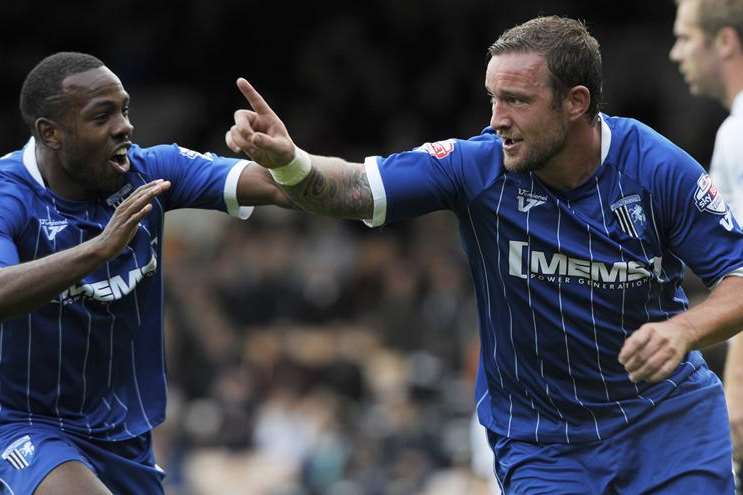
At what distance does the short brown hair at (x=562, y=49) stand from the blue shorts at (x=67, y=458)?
217cm

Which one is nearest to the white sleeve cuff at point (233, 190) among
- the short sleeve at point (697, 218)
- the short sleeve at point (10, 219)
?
the short sleeve at point (10, 219)

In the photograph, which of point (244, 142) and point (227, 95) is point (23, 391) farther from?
point (227, 95)

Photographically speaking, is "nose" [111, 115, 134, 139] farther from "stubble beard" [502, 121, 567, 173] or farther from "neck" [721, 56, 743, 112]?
"neck" [721, 56, 743, 112]

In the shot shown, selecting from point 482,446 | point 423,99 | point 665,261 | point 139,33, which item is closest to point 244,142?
point 665,261

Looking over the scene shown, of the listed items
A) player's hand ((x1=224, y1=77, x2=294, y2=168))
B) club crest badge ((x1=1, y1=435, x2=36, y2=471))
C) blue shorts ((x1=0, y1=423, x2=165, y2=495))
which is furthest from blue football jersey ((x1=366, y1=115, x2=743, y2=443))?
club crest badge ((x1=1, y1=435, x2=36, y2=471))

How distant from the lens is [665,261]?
17.4 feet

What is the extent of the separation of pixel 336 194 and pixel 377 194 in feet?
0.49

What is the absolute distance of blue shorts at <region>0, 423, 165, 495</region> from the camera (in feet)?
17.3

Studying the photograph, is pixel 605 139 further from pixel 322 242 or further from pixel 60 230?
pixel 322 242

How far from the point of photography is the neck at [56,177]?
553 centimetres

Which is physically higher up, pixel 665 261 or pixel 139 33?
pixel 139 33

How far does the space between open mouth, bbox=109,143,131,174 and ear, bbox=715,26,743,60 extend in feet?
8.84

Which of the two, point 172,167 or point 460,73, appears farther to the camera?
point 460,73

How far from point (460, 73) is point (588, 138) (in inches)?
438
